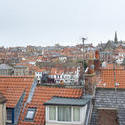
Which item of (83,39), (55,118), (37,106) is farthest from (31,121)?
(83,39)

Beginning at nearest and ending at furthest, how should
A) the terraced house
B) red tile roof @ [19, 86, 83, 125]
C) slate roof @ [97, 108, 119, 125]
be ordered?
1. slate roof @ [97, 108, 119, 125]
2. the terraced house
3. red tile roof @ [19, 86, 83, 125]

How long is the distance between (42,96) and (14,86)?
1.69 metres

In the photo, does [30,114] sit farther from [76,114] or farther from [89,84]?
[89,84]

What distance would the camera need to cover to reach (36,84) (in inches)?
525

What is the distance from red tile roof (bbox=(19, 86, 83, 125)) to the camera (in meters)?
11.3

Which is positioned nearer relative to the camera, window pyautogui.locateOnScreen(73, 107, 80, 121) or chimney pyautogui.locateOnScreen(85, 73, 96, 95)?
window pyautogui.locateOnScreen(73, 107, 80, 121)

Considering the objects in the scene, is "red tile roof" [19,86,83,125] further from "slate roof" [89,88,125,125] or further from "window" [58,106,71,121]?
"window" [58,106,71,121]

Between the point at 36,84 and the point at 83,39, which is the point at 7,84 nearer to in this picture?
the point at 36,84

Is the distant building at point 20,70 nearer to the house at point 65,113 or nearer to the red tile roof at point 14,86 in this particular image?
the red tile roof at point 14,86

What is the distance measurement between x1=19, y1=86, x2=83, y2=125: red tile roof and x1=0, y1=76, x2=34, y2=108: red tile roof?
0.64 meters

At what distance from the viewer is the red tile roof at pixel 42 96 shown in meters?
11.3

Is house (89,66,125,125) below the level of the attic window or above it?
above

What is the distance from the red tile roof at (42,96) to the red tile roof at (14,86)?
0.64 meters

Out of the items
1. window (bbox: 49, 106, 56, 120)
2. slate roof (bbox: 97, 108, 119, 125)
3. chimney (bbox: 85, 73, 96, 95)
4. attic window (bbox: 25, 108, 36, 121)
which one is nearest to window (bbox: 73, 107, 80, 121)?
window (bbox: 49, 106, 56, 120)
